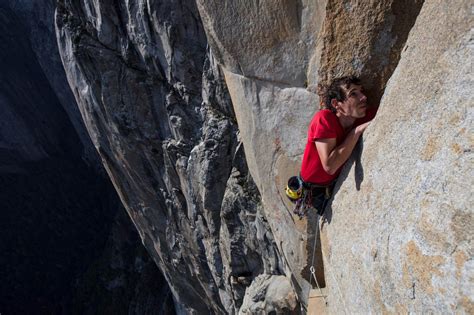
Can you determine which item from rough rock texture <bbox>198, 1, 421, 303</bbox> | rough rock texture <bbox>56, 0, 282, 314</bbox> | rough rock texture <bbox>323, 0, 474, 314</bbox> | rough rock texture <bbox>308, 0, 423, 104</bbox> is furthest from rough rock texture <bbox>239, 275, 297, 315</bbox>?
rough rock texture <bbox>308, 0, 423, 104</bbox>

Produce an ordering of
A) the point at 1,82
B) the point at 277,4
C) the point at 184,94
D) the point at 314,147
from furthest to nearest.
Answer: the point at 1,82 < the point at 184,94 < the point at 277,4 < the point at 314,147

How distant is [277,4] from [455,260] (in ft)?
11.5

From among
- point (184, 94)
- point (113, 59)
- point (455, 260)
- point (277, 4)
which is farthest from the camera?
point (113, 59)

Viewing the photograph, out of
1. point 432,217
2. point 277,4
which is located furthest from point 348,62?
point 432,217

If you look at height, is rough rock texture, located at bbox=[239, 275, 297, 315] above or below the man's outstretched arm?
below

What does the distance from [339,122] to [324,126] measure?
0.76ft

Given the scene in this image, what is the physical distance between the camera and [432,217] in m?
2.71

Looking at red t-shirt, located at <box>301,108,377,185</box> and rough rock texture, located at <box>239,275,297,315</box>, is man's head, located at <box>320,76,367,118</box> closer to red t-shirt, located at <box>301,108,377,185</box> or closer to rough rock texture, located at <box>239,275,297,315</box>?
red t-shirt, located at <box>301,108,377,185</box>

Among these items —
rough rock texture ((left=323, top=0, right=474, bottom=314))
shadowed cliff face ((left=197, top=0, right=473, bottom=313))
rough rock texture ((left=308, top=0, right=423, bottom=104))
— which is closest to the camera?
rough rock texture ((left=323, top=0, right=474, bottom=314))

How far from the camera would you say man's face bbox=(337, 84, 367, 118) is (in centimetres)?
391

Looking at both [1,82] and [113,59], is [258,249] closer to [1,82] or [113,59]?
[113,59]

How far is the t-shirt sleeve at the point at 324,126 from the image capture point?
3.86m

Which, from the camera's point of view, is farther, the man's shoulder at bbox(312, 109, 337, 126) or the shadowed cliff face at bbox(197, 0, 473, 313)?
the man's shoulder at bbox(312, 109, 337, 126)

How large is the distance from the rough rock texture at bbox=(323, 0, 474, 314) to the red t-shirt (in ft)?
1.03
